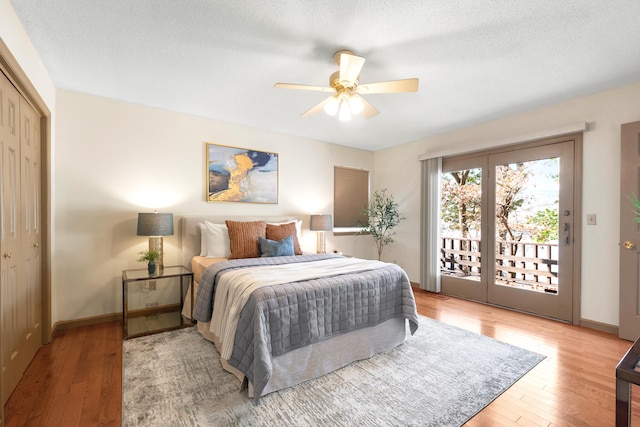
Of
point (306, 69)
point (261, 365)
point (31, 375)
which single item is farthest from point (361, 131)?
point (31, 375)

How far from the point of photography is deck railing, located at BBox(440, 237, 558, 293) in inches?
136

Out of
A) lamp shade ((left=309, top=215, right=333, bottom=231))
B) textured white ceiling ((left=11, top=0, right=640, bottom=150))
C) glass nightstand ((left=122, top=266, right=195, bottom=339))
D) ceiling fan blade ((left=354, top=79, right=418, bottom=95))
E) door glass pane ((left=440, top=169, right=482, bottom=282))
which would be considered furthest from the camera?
lamp shade ((left=309, top=215, right=333, bottom=231))

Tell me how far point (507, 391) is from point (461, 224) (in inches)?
106

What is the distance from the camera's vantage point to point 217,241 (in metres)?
3.49

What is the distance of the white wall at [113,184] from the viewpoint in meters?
3.03

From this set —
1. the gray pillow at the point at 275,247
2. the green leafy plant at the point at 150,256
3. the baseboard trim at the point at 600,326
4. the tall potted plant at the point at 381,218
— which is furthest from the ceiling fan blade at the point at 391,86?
the baseboard trim at the point at 600,326

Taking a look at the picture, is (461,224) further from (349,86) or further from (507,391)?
(349,86)

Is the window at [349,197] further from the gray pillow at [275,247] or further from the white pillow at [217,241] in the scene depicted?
the white pillow at [217,241]

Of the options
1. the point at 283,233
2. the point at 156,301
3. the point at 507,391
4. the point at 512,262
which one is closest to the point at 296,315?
the point at 507,391

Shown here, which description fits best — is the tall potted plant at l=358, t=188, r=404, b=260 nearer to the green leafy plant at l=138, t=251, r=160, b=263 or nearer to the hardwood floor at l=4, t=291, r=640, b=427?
the hardwood floor at l=4, t=291, r=640, b=427

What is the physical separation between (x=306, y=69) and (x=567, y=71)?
92.0 inches

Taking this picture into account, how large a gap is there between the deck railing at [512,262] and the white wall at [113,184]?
3.28 metres

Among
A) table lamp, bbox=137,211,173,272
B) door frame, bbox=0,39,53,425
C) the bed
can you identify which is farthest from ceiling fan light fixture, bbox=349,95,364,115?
door frame, bbox=0,39,53,425

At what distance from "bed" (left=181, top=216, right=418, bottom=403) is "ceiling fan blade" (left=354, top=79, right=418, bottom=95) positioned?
153 cm
